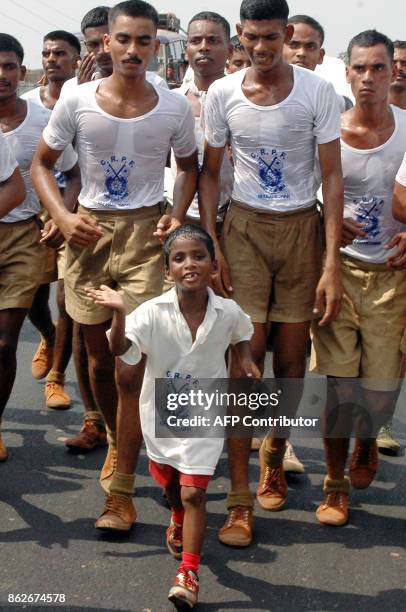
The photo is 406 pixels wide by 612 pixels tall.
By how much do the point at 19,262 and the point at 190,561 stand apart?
2094 millimetres

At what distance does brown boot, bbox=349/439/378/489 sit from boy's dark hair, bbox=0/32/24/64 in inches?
112

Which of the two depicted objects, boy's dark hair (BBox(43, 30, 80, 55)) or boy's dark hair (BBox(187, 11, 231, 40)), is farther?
boy's dark hair (BBox(43, 30, 80, 55))

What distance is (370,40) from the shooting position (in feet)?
16.5

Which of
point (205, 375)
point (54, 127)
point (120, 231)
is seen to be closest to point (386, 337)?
point (205, 375)

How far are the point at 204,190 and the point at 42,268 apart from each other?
3.65 feet

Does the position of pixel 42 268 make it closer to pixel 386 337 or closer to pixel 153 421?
pixel 153 421

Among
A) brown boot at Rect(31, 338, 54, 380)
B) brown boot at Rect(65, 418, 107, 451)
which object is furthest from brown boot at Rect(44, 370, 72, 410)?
brown boot at Rect(65, 418, 107, 451)

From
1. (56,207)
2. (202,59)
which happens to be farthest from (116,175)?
(202,59)

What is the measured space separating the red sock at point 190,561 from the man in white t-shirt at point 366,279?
994mm

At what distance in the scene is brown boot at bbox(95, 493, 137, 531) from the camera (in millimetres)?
4633

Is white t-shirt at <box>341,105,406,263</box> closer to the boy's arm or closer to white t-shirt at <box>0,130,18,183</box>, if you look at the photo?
the boy's arm

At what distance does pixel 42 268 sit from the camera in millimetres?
5625

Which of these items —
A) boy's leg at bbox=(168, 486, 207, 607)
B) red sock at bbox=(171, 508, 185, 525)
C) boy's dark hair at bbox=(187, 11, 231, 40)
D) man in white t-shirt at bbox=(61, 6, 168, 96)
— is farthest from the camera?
man in white t-shirt at bbox=(61, 6, 168, 96)

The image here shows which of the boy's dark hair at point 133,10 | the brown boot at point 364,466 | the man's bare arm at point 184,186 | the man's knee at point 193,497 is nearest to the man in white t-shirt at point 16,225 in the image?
the man's bare arm at point 184,186
